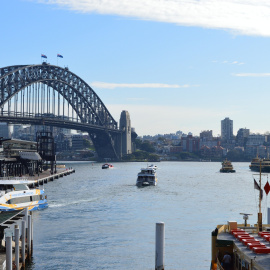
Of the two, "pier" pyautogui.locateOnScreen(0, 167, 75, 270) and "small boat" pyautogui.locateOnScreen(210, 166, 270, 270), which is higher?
"small boat" pyautogui.locateOnScreen(210, 166, 270, 270)

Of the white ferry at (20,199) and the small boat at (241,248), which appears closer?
the small boat at (241,248)

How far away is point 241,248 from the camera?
63.6 feet

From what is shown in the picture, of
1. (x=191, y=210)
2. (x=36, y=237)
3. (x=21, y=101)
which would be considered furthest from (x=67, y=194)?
(x=21, y=101)

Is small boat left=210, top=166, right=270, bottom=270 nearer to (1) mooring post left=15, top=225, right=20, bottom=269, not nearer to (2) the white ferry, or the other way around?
(1) mooring post left=15, top=225, right=20, bottom=269

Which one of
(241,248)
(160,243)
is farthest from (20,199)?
(241,248)

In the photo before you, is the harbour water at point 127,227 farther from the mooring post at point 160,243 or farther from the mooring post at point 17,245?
the mooring post at point 160,243

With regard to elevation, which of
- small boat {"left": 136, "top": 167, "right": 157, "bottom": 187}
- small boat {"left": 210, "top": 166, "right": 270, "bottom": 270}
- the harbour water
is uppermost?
Result: small boat {"left": 210, "top": 166, "right": 270, "bottom": 270}

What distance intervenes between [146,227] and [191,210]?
12.0m

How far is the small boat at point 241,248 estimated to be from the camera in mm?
17719

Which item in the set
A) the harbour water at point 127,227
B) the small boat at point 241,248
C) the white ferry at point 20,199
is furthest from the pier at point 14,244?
the white ferry at point 20,199

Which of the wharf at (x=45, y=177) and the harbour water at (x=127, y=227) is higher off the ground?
the wharf at (x=45, y=177)

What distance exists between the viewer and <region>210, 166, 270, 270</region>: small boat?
17.7 meters

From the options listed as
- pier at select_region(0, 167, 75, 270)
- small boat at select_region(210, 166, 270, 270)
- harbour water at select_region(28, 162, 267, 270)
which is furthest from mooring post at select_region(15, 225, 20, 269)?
small boat at select_region(210, 166, 270, 270)

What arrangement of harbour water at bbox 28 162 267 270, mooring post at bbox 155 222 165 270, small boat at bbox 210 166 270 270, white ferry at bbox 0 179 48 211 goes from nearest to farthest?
small boat at bbox 210 166 270 270
mooring post at bbox 155 222 165 270
harbour water at bbox 28 162 267 270
white ferry at bbox 0 179 48 211
